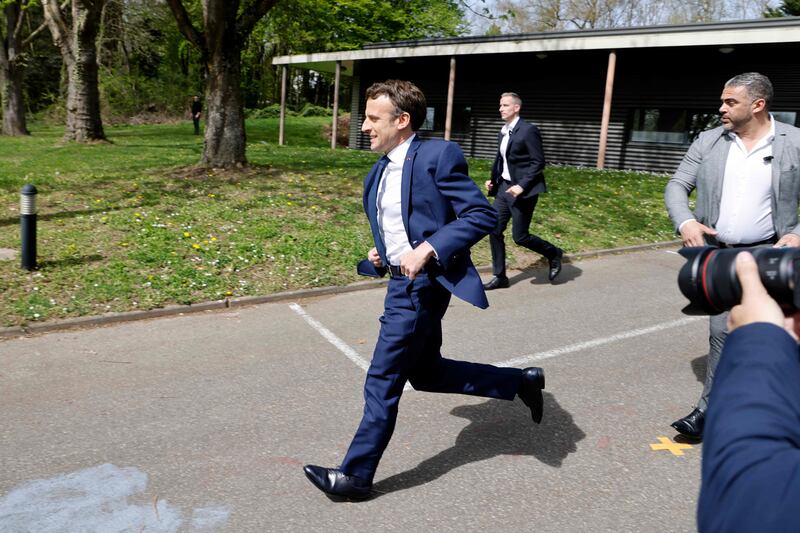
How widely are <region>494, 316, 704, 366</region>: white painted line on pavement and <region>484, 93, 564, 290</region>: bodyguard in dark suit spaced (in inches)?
73.4

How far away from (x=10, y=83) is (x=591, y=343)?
90.2 feet

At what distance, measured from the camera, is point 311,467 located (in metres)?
3.46

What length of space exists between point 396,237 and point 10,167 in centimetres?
1380

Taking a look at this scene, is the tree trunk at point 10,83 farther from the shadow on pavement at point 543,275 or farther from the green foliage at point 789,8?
the green foliage at point 789,8

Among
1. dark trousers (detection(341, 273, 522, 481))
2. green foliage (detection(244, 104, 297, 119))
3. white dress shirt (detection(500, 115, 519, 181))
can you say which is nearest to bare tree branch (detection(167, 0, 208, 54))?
white dress shirt (detection(500, 115, 519, 181))

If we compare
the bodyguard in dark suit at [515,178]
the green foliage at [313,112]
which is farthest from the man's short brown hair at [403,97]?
the green foliage at [313,112]

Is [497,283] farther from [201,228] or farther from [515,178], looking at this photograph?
[201,228]

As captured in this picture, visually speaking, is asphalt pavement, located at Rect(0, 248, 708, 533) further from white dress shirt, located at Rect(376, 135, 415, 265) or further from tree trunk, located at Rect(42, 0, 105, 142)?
tree trunk, located at Rect(42, 0, 105, 142)

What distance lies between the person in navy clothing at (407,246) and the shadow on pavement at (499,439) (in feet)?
1.11

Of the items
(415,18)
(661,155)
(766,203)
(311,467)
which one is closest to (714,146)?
(766,203)

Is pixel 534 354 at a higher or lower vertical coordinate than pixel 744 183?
lower

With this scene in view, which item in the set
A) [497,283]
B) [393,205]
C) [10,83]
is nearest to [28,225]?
[497,283]

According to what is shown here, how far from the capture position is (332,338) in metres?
6.07

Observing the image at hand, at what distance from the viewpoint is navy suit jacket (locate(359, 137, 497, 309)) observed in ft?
11.1
